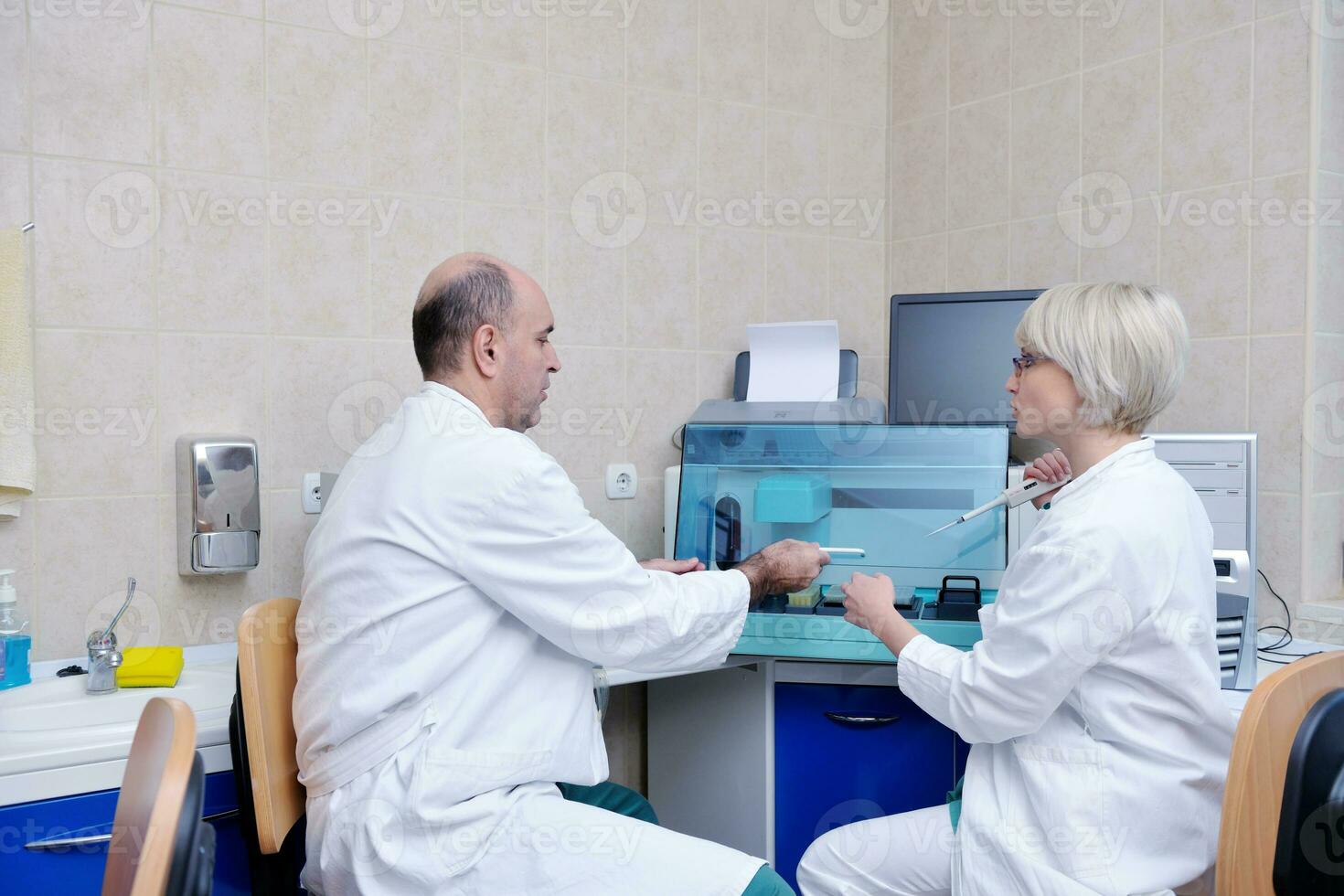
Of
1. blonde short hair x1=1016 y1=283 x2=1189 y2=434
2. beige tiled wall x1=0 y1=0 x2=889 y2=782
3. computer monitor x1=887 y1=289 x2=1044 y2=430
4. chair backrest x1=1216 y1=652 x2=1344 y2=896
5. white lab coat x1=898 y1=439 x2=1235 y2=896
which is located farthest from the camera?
computer monitor x1=887 y1=289 x2=1044 y2=430

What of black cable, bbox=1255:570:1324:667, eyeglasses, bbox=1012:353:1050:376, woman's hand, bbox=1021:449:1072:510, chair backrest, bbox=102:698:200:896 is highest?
eyeglasses, bbox=1012:353:1050:376

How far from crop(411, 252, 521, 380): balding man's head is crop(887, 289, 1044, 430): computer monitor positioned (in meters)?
1.19

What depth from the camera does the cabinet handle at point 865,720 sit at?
2096 millimetres

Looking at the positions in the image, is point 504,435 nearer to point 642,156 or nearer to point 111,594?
point 111,594

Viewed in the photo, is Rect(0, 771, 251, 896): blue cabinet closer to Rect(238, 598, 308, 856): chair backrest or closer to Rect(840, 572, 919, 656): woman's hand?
Rect(238, 598, 308, 856): chair backrest

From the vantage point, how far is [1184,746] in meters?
1.41

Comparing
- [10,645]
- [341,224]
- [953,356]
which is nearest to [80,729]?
[10,645]

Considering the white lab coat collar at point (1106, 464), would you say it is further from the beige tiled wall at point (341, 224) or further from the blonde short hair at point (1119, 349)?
the beige tiled wall at point (341, 224)

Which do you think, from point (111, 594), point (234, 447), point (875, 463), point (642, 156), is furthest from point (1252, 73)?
point (111, 594)

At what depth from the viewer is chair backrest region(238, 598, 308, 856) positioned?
147 cm

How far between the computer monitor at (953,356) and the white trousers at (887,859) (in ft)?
3.67

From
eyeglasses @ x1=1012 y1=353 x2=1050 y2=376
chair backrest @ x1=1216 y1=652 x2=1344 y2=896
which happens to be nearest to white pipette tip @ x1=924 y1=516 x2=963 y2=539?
eyeglasses @ x1=1012 y1=353 x2=1050 y2=376

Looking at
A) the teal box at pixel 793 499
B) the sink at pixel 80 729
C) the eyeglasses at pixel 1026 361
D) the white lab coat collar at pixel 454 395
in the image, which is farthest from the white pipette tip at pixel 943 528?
the sink at pixel 80 729

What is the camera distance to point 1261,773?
125cm
